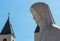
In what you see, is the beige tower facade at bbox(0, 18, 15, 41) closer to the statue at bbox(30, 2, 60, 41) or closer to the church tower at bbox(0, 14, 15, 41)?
the church tower at bbox(0, 14, 15, 41)

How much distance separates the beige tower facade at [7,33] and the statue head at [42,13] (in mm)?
43326

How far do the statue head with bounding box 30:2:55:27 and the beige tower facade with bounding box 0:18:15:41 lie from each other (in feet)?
142

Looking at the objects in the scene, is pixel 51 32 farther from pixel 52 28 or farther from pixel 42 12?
pixel 42 12

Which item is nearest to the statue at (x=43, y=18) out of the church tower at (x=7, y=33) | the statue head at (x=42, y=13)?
the statue head at (x=42, y=13)

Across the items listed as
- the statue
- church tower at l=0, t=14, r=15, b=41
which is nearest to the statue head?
the statue

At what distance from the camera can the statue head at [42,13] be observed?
2545 mm

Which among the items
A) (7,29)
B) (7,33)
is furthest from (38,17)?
(7,33)

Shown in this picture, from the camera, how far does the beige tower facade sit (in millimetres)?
46062

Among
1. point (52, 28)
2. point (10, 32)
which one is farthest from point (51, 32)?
point (10, 32)

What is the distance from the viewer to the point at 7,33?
46781mm

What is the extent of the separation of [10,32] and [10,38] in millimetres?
1516

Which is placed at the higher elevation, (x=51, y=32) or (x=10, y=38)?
(x=51, y=32)

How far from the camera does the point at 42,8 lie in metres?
2.56

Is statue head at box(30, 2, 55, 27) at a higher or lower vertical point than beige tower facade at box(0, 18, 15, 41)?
higher
